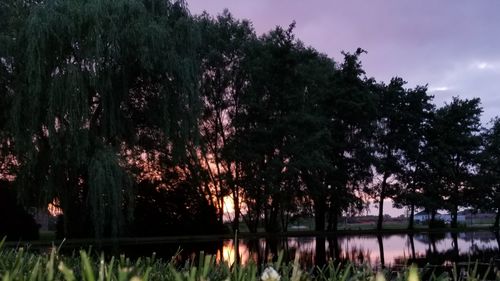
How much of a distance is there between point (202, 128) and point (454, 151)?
16.3m

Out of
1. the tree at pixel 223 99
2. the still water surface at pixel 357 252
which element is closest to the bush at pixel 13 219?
the still water surface at pixel 357 252

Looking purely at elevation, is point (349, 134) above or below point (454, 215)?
above

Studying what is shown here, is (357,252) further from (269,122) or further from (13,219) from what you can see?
(269,122)

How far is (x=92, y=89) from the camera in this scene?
1617cm

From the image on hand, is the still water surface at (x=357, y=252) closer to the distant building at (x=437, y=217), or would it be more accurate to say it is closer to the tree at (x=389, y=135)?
the tree at (x=389, y=135)

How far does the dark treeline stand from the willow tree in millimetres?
39

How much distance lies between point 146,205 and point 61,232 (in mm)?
4132

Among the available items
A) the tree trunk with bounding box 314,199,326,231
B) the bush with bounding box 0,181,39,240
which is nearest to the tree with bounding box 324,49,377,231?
the tree trunk with bounding box 314,199,326,231

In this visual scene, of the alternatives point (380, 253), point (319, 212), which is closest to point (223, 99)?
point (319, 212)

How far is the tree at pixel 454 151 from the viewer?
111 feet

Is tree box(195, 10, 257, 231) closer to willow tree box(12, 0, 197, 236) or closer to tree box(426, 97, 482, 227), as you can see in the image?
willow tree box(12, 0, 197, 236)

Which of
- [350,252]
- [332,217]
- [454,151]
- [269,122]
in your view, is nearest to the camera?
[350,252]

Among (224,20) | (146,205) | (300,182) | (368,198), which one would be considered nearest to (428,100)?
(368,198)

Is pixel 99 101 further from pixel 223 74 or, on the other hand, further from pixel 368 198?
pixel 368 198
